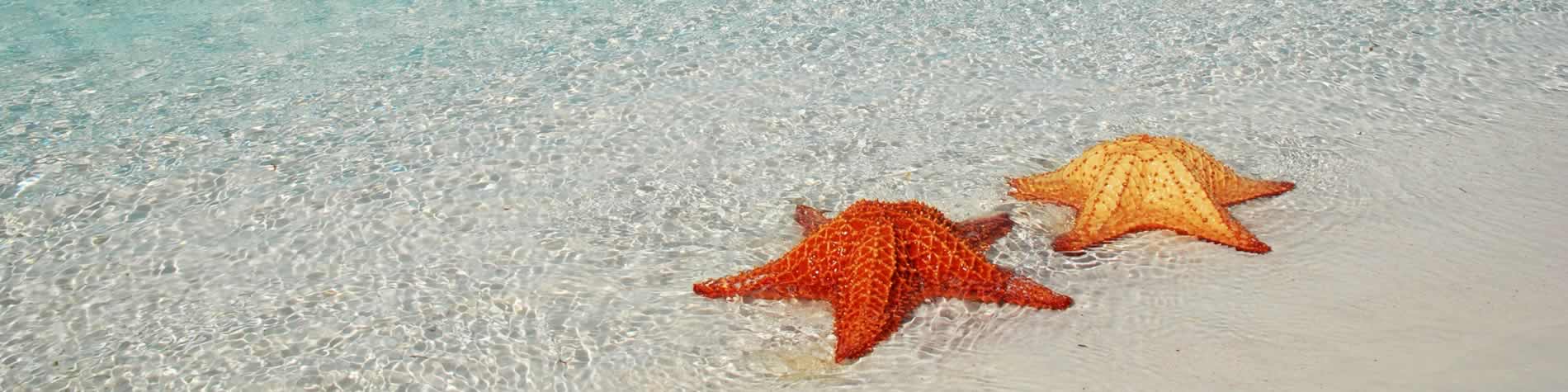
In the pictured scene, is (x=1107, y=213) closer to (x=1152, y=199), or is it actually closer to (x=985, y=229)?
(x=1152, y=199)

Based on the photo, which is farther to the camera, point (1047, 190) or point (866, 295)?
point (1047, 190)

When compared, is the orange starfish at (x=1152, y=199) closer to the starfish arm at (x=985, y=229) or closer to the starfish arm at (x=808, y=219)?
the starfish arm at (x=985, y=229)

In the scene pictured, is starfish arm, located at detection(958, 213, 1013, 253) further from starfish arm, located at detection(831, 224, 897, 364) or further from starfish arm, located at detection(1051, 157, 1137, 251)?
starfish arm, located at detection(831, 224, 897, 364)

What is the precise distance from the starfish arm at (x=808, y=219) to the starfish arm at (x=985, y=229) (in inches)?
26.4

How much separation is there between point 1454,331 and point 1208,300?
0.96 meters

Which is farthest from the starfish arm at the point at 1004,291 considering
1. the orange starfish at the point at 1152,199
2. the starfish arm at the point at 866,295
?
the orange starfish at the point at 1152,199

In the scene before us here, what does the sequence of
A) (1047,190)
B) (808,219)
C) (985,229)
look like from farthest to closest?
(1047,190)
(808,219)
(985,229)

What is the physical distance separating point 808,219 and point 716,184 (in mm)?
961

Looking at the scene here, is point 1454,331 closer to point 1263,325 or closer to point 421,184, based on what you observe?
point 1263,325

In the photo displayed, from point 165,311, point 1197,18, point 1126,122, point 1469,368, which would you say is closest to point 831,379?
point 1469,368

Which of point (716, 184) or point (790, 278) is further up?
point (790, 278)

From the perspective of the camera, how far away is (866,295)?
490cm

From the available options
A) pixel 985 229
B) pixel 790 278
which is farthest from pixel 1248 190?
pixel 790 278

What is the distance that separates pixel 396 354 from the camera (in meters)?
5.25
